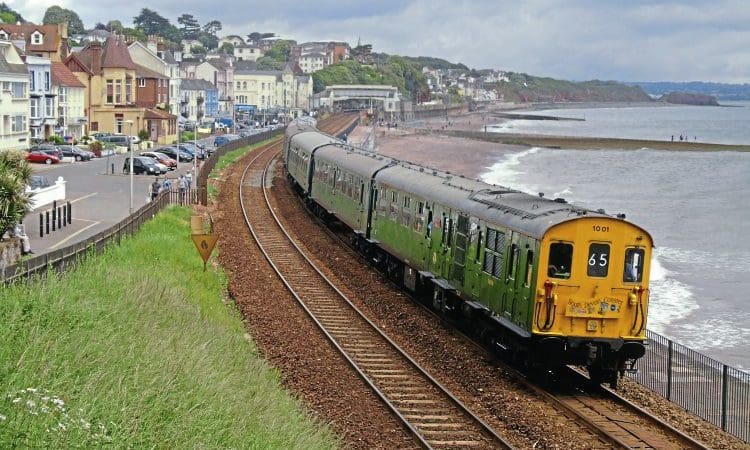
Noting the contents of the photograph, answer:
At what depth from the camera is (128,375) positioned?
38.9 feet

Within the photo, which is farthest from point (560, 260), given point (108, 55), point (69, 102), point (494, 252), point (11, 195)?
point (108, 55)

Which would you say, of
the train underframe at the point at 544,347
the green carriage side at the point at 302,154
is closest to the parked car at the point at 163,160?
the green carriage side at the point at 302,154

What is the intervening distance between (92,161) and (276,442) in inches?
2363

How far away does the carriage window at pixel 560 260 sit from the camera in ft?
60.2

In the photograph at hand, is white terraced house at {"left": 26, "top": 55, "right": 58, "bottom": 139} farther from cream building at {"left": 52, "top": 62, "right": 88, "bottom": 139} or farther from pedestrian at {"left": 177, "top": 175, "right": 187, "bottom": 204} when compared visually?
pedestrian at {"left": 177, "top": 175, "right": 187, "bottom": 204}

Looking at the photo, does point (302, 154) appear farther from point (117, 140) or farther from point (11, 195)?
point (117, 140)

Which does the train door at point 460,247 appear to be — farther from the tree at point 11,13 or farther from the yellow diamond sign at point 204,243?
the tree at point 11,13

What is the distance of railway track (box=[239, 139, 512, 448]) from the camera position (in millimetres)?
15914

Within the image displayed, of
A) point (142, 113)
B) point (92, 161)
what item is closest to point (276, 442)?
point (92, 161)

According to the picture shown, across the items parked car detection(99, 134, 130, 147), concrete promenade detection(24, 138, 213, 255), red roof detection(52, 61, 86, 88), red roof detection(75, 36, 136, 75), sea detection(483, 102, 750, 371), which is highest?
red roof detection(75, 36, 136, 75)

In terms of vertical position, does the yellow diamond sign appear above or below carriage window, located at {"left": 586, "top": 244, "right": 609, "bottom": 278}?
below

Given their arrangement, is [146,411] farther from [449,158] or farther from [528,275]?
[449,158]

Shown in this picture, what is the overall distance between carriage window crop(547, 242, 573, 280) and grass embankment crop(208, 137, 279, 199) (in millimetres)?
35946

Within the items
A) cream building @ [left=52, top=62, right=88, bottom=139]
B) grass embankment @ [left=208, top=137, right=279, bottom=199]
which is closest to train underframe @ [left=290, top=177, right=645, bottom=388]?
grass embankment @ [left=208, top=137, right=279, bottom=199]
